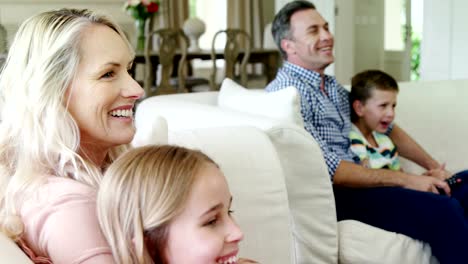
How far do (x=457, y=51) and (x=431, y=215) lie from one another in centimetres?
300

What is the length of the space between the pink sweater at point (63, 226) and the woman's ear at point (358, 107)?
5.42 ft

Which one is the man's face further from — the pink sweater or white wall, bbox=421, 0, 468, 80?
white wall, bbox=421, 0, 468, 80

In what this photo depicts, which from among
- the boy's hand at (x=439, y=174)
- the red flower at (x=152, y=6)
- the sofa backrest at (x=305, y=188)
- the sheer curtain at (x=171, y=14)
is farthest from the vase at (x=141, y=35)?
the sofa backrest at (x=305, y=188)

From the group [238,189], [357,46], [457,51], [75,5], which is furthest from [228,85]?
[75,5]

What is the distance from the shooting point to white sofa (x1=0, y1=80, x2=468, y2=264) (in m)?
1.52

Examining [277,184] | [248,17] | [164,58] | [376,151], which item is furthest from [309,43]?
[248,17]

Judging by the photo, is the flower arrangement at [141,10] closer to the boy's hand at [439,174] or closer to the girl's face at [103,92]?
the boy's hand at [439,174]

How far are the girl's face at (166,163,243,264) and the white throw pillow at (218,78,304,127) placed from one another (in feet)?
2.98

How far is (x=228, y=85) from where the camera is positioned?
2352 mm

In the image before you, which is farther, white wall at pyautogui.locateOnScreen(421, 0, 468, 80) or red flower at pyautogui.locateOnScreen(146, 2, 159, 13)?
red flower at pyautogui.locateOnScreen(146, 2, 159, 13)

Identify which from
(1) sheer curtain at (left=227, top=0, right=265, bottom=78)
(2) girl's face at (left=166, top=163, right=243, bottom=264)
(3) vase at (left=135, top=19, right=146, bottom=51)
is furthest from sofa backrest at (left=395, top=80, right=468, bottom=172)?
(1) sheer curtain at (left=227, top=0, right=265, bottom=78)

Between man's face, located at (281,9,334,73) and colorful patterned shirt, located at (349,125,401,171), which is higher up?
man's face, located at (281,9,334,73)

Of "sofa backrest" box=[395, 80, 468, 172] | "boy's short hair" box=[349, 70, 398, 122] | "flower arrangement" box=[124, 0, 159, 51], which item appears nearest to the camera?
"boy's short hair" box=[349, 70, 398, 122]

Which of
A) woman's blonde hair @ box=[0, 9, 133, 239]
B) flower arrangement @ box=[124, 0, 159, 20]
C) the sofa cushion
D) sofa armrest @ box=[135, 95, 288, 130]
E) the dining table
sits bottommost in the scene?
the sofa cushion
